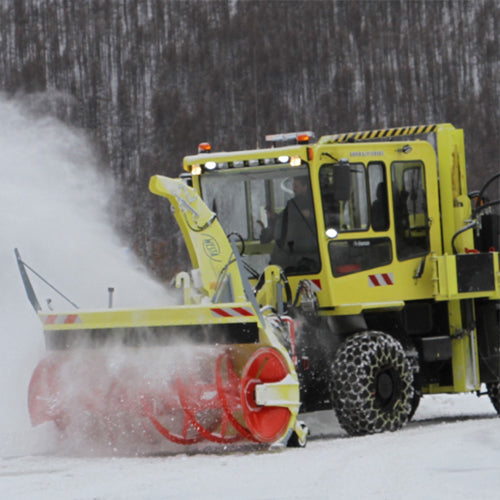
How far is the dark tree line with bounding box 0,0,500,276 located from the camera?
204 feet

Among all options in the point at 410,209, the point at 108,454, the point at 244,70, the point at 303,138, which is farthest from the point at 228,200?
the point at 244,70

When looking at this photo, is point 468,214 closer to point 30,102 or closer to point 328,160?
point 328,160

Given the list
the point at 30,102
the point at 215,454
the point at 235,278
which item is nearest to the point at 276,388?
the point at 215,454

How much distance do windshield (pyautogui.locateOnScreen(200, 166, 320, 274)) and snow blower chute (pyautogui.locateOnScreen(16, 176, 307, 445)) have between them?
88 cm

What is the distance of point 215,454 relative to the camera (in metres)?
6.98

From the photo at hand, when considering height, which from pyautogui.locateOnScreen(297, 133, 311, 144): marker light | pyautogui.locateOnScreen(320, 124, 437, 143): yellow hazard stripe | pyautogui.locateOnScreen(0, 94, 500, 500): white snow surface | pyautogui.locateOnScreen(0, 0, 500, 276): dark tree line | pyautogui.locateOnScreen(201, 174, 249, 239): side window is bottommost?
pyautogui.locateOnScreen(0, 94, 500, 500): white snow surface

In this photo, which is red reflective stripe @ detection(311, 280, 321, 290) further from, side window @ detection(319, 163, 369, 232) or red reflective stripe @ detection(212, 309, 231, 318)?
red reflective stripe @ detection(212, 309, 231, 318)

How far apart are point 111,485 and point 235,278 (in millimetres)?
2627

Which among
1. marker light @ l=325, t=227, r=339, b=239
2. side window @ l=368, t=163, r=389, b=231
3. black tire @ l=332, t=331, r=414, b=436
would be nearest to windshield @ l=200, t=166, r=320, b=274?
marker light @ l=325, t=227, r=339, b=239

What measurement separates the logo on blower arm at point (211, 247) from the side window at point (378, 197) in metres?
1.48

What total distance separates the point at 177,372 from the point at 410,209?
281 centimetres

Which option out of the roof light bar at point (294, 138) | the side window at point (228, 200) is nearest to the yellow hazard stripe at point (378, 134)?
the roof light bar at point (294, 138)

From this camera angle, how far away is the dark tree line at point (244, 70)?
2443 inches

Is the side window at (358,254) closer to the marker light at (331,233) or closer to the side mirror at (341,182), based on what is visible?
the marker light at (331,233)
